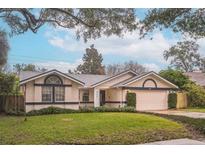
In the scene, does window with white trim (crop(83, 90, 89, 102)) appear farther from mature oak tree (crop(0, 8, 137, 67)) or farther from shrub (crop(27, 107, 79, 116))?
mature oak tree (crop(0, 8, 137, 67))

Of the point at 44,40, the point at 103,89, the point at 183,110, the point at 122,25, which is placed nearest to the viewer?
the point at 44,40

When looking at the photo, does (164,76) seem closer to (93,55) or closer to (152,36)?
(152,36)

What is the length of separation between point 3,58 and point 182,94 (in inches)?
206

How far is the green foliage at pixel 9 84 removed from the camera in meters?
12.3

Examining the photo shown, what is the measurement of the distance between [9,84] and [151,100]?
4779 millimetres

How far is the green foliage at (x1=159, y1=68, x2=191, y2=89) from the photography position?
37.0 ft

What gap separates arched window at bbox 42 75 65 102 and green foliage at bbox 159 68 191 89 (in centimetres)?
358

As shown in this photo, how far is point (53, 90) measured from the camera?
13898mm

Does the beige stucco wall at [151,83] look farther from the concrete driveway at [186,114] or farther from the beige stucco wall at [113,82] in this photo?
the concrete driveway at [186,114]

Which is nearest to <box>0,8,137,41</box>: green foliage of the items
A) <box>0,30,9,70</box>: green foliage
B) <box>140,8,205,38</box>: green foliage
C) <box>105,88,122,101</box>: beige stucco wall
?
<box>0,30,9,70</box>: green foliage

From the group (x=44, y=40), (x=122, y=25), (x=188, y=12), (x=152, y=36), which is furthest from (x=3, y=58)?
(x=188, y=12)

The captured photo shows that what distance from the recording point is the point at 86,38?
33.1ft

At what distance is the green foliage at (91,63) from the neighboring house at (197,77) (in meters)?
3.64
